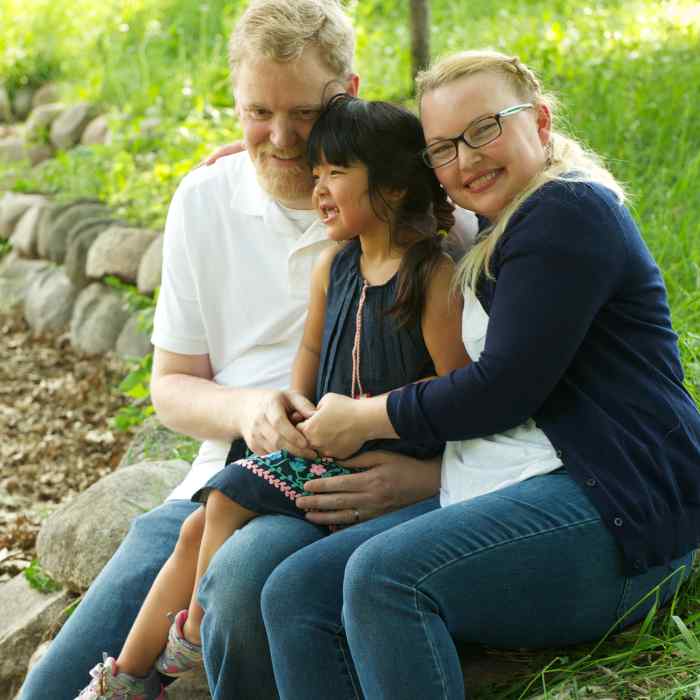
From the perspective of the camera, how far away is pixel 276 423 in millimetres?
2404

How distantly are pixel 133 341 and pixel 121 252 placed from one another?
627 mm

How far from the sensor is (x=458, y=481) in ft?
7.31

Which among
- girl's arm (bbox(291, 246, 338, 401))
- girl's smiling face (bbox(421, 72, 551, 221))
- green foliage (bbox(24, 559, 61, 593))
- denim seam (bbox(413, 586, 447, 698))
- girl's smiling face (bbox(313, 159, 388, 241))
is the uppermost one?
girl's smiling face (bbox(421, 72, 551, 221))

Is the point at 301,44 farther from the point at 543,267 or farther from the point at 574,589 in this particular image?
the point at 574,589

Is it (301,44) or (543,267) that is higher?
(301,44)

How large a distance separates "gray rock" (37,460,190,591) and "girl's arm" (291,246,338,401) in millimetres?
1093

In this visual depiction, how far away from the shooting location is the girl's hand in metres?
2.29

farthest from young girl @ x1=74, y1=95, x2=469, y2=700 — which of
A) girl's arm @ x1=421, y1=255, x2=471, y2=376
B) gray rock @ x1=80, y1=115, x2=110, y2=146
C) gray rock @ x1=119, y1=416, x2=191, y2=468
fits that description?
gray rock @ x1=80, y1=115, x2=110, y2=146

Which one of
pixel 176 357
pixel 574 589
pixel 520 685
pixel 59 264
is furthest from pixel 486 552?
pixel 59 264

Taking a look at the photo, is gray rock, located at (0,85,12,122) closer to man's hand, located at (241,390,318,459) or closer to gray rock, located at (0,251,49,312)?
gray rock, located at (0,251,49,312)

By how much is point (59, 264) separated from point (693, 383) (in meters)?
5.32

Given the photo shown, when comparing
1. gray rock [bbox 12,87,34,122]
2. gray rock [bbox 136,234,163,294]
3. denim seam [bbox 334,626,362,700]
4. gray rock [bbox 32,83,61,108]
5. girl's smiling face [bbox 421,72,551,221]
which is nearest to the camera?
denim seam [bbox 334,626,362,700]

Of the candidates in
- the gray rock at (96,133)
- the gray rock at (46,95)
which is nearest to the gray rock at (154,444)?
the gray rock at (96,133)

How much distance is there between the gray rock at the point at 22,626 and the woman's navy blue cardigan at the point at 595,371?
192 centimetres
